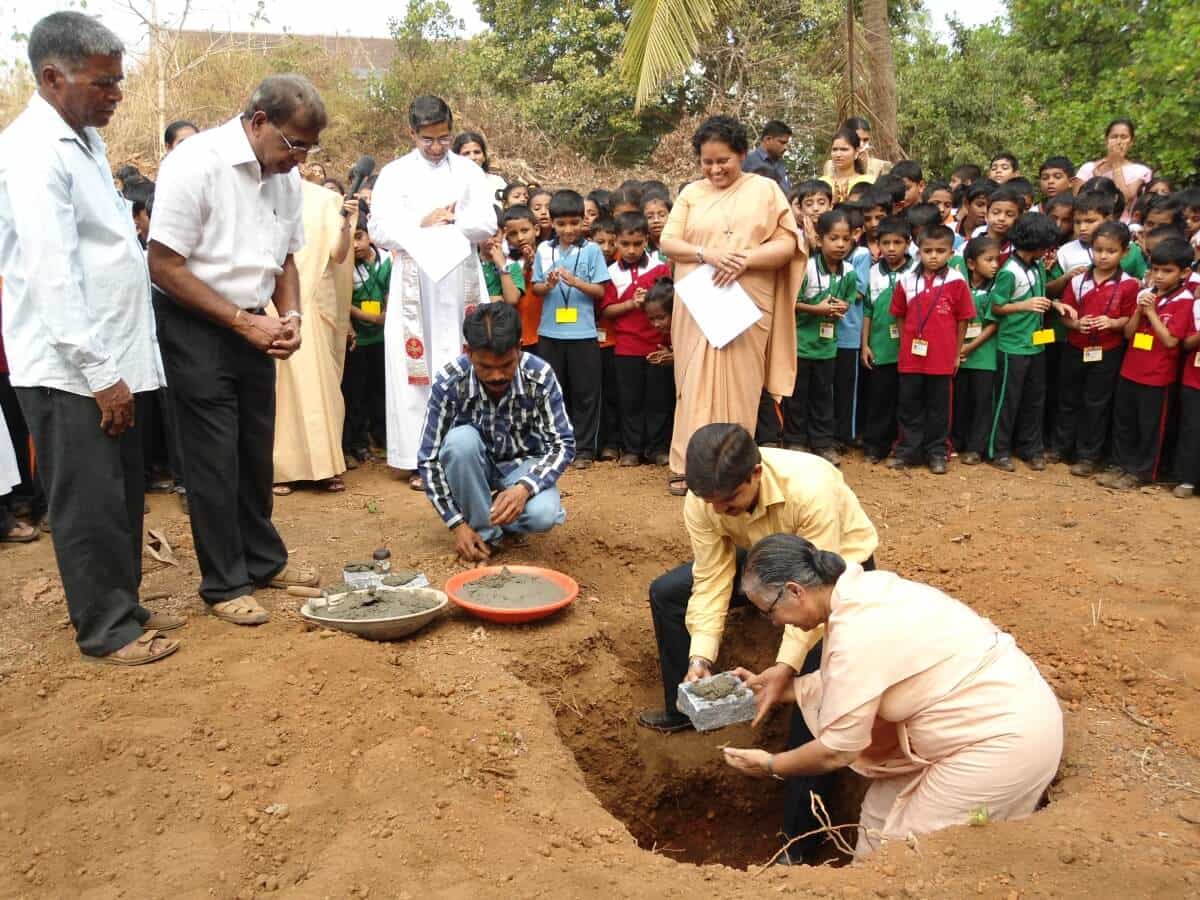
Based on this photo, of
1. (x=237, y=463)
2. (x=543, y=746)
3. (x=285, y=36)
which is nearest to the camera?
(x=543, y=746)

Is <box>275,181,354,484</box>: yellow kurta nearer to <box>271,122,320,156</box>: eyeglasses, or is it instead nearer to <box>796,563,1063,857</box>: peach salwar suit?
<box>271,122,320,156</box>: eyeglasses

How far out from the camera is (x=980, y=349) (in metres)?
6.16

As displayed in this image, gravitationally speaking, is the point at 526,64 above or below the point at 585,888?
above

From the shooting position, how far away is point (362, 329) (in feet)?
20.7

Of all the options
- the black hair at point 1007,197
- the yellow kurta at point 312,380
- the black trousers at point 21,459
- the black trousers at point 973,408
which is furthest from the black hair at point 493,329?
the black hair at point 1007,197

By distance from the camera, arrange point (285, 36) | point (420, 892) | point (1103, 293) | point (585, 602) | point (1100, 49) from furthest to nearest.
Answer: point (285, 36), point (1100, 49), point (1103, 293), point (585, 602), point (420, 892)

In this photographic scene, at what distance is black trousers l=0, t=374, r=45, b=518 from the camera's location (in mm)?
4941

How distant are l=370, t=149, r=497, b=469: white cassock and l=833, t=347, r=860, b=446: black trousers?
2.42 m

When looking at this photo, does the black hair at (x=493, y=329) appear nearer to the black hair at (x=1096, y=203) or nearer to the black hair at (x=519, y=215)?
the black hair at (x=519, y=215)

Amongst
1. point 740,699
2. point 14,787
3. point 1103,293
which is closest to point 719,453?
point 740,699

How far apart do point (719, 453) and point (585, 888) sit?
4.17ft

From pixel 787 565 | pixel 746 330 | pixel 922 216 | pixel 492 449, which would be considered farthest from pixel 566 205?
pixel 787 565

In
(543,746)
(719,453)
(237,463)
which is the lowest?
(543,746)

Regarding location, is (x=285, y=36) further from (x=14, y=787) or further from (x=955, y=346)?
(x=14, y=787)
